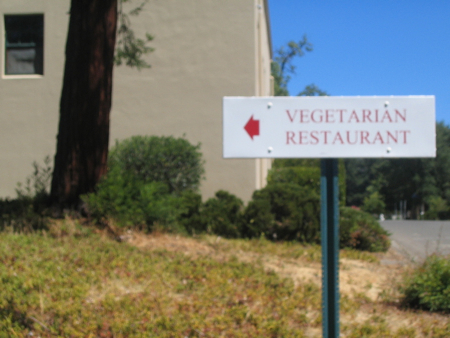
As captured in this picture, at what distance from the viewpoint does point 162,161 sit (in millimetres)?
9422

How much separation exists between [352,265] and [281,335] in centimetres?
333

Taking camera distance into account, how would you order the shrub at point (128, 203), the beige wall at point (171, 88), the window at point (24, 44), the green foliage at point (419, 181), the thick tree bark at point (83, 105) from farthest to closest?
the green foliage at point (419, 181)
the window at point (24, 44)
the beige wall at point (171, 88)
the thick tree bark at point (83, 105)
the shrub at point (128, 203)

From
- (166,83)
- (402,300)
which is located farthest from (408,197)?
(402,300)

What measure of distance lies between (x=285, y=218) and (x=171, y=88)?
4.22 metres

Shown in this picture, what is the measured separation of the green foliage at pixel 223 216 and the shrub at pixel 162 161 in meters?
0.76

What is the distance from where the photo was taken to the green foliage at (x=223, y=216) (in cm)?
880

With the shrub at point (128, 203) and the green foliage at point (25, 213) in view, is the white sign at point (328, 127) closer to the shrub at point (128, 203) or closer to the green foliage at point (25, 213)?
the shrub at point (128, 203)

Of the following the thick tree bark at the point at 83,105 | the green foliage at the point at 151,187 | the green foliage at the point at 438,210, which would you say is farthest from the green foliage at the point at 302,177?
the green foliage at the point at 438,210

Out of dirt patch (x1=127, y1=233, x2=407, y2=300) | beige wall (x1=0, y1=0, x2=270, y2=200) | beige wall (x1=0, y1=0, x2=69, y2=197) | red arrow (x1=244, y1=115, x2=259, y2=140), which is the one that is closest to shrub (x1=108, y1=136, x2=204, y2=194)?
beige wall (x1=0, y1=0, x2=270, y2=200)

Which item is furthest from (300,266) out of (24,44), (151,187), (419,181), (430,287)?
(419,181)

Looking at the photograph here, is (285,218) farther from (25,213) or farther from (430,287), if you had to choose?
(25,213)

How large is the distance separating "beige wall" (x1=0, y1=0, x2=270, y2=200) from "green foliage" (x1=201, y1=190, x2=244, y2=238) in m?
1.63

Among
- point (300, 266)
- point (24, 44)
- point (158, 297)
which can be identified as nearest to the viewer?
point (158, 297)

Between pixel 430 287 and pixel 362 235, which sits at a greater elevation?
pixel 362 235
